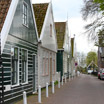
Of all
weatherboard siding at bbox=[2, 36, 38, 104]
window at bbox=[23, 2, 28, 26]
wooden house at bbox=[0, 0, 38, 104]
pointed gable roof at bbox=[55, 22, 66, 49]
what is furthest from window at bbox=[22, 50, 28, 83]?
pointed gable roof at bbox=[55, 22, 66, 49]

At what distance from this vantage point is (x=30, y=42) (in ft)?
49.3

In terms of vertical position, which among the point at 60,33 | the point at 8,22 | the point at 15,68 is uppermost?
the point at 60,33

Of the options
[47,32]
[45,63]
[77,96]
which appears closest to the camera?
[77,96]

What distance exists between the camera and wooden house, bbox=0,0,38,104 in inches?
417

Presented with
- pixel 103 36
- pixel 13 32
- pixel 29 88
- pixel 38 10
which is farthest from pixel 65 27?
pixel 13 32

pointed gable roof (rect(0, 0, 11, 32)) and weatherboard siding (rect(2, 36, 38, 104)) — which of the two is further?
weatherboard siding (rect(2, 36, 38, 104))

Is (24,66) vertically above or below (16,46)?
below

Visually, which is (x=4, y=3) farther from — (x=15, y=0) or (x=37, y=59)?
(x=37, y=59)

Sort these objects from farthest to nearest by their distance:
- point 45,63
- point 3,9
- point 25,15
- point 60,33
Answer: point 60,33, point 45,63, point 25,15, point 3,9

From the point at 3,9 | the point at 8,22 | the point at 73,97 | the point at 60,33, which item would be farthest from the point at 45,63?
the point at 60,33

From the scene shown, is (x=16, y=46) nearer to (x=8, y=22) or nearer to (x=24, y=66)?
(x=8, y=22)

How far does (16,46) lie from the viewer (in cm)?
1214

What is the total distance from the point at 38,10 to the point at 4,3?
32.6 ft

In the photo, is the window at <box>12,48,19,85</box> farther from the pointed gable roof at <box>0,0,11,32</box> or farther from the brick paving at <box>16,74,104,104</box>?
the pointed gable roof at <box>0,0,11,32</box>
